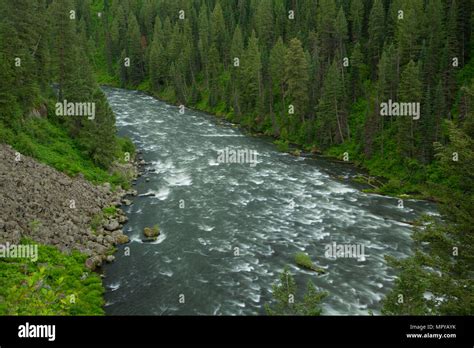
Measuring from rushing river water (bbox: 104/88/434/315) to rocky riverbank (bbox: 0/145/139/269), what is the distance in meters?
1.88

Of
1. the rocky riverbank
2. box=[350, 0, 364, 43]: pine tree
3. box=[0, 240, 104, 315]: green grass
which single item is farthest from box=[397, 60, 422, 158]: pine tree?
box=[0, 240, 104, 315]: green grass

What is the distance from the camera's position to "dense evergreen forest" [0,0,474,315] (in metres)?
15.1

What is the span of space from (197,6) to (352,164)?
10276 cm

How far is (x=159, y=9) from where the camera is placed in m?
145

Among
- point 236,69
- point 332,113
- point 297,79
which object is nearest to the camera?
point 332,113

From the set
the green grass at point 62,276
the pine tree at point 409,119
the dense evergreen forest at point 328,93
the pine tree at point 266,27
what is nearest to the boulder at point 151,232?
the green grass at point 62,276

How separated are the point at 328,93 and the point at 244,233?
37.1 metres

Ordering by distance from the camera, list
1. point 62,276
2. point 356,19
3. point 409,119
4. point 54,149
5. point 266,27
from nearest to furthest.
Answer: point 62,276 → point 54,149 → point 409,119 → point 356,19 → point 266,27

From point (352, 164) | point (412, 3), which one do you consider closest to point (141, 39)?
point (412, 3)

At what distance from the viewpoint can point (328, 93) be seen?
208 ft

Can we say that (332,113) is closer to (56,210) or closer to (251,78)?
(251,78)

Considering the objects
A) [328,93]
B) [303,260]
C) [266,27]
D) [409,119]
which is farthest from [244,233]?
[266,27]

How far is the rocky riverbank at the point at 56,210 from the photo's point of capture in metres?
29.2

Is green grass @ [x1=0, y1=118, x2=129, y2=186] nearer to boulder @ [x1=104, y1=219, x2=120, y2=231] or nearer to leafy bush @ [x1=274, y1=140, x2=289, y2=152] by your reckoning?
boulder @ [x1=104, y1=219, x2=120, y2=231]
